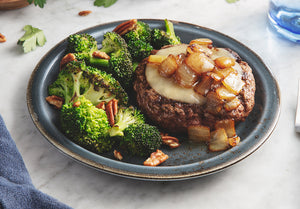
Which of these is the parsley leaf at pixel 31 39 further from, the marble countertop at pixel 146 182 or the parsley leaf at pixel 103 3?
the parsley leaf at pixel 103 3

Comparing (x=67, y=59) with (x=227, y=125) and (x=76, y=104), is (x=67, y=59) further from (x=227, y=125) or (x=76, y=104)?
(x=227, y=125)

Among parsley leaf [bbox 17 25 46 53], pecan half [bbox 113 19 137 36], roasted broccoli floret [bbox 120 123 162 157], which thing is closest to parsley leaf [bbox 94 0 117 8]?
parsley leaf [bbox 17 25 46 53]

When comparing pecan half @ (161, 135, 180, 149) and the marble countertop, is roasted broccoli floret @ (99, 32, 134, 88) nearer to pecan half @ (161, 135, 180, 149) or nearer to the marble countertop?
pecan half @ (161, 135, 180, 149)

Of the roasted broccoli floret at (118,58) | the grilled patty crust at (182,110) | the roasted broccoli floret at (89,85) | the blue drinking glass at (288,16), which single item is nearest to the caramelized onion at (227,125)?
the grilled patty crust at (182,110)

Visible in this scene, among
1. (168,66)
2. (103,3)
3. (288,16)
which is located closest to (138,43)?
(168,66)

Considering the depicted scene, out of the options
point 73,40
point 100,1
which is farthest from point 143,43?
point 100,1

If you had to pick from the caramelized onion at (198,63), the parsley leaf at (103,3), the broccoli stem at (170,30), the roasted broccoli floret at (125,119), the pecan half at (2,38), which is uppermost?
the caramelized onion at (198,63)
